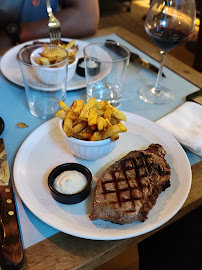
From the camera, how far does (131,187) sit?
2.83 feet

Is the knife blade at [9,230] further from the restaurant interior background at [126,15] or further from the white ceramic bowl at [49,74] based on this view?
the restaurant interior background at [126,15]

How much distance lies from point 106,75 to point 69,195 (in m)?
0.77

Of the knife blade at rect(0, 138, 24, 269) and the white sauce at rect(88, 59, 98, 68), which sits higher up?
the white sauce at rect(88, 59, 98, 68)

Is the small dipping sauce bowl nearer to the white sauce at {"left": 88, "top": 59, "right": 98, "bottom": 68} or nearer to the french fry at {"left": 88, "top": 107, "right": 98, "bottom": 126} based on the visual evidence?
the french fry at {"left": 88, "top": 107, "right": 98, "bottom": 126}

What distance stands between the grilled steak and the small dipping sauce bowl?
0.13 ft

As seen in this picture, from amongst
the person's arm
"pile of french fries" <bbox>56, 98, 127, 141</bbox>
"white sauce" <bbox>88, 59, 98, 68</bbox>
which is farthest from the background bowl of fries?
the person's arm

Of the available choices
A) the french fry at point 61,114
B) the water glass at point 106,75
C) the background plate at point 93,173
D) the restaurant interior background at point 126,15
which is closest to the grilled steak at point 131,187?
the background plate at point 93,173

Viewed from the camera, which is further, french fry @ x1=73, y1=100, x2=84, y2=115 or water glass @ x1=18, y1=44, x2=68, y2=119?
water glass @ x1=18, y1=44, x2=68, y2=119

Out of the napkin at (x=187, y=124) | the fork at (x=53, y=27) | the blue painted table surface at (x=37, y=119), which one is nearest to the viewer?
the blue painted table surface at (x=37, y=119)

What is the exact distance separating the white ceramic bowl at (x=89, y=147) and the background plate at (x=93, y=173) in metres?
0.04

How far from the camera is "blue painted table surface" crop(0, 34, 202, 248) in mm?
850

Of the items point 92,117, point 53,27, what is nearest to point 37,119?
point 92,117

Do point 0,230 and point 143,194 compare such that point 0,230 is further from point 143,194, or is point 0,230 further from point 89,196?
point 143,194

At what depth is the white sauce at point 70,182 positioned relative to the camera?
87cm
